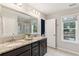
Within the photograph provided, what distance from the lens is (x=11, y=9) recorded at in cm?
245

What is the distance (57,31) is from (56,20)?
69cm

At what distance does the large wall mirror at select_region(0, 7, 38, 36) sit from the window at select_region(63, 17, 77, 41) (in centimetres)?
210

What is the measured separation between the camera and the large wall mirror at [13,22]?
2.12 m

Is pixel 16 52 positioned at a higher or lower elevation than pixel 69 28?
lower

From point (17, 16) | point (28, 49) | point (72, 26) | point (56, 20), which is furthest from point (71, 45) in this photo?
point (17, 16)

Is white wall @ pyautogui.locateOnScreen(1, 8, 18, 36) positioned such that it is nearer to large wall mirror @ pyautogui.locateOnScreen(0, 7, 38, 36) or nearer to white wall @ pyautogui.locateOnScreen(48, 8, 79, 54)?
large wall mirror @ pyautogui.locateOnScreen(0, 7, 38, 36)

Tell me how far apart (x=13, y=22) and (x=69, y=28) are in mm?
3081

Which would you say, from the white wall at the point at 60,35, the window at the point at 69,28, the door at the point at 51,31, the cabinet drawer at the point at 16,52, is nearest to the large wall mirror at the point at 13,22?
the cabinet drawer at the point at 16,52

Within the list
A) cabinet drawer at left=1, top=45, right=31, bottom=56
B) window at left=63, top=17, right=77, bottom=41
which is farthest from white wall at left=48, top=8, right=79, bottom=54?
cabinet drawer at left=1, top=45, right=31, bottom=56

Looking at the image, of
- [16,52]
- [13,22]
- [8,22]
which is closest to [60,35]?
[13,22]

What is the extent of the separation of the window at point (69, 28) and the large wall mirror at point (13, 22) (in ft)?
6.89

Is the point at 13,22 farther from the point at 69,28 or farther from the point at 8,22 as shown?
the point at 69,28

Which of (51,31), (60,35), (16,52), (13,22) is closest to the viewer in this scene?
(16,52)

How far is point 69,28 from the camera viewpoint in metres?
4.25
